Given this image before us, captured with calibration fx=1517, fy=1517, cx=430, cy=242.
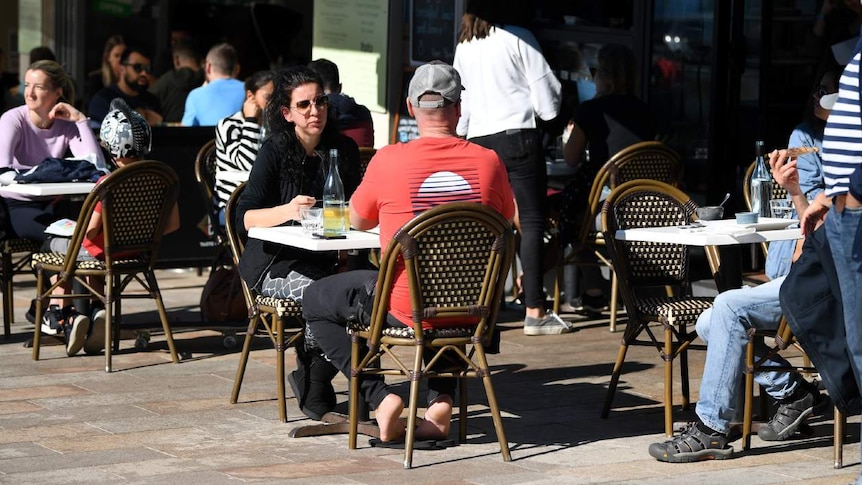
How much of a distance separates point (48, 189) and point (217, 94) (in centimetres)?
290

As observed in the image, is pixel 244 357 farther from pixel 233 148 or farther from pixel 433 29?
pixel 433 29

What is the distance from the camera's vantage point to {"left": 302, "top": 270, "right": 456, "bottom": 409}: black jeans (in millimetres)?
5609

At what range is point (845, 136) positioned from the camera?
4.79m

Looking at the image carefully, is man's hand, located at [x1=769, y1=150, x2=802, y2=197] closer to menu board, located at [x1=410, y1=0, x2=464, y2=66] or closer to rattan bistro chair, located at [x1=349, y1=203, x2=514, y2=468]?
rattan bistro chair, located at [x1=349, y1=203, x2=514, y2=468]

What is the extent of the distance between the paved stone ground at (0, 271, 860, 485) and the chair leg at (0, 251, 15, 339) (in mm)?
194

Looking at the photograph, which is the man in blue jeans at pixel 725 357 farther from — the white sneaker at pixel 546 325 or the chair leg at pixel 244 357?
the white sneaker at pixel 546 325

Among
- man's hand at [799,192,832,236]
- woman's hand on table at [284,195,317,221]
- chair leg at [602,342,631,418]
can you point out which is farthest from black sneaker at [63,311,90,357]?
man's hand at [799,192,832,236]

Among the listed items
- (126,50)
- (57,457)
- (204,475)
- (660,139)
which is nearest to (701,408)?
(204,475)

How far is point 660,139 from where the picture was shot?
959cm

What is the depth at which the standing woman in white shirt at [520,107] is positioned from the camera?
27.0 feet

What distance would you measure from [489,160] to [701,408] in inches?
46.4

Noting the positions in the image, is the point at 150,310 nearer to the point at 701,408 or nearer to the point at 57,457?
the point at 57,457

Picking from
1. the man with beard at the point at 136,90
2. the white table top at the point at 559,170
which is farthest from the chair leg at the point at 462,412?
the man with beard at the point at 136,90

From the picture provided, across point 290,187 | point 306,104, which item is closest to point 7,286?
point 290,187
